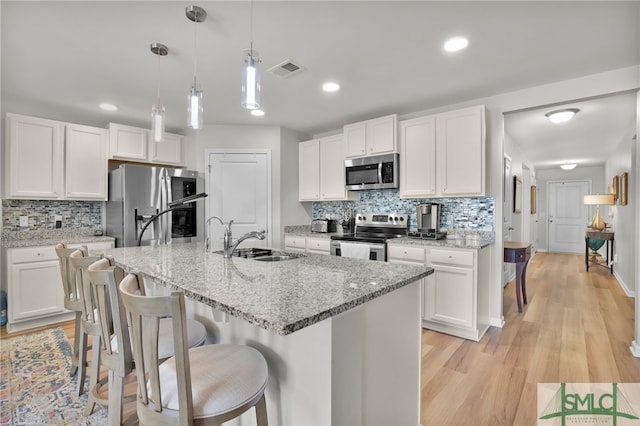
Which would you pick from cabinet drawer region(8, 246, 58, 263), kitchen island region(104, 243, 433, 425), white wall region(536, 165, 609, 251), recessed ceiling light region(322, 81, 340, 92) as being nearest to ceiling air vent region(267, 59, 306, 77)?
recessed ceiling light region(322, 81, 340, 92)

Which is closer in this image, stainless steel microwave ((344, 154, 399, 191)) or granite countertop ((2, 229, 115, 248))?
granite countertop ((2, 229, 115, 248))

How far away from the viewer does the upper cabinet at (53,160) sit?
326 centimetres

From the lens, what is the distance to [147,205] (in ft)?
12.4

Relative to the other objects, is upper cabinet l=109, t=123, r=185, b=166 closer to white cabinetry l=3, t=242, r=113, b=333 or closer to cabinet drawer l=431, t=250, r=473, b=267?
white cabinetry l=3, t=242, r=113, b=333

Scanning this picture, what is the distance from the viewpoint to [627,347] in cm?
272

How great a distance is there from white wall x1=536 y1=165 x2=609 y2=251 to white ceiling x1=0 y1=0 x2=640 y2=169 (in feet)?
18.5

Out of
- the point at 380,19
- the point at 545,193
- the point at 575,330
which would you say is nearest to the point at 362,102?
the point at 380,19

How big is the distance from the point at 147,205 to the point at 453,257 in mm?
3453

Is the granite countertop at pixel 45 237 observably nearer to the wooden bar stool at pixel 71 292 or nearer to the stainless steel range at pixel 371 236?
the wooden bar stool at pixel 71 292

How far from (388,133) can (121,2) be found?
271 cm

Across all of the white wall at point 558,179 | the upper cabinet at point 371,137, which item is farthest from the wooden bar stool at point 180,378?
the white wall at point 558,179

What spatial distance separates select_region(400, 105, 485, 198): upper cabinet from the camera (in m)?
3.12

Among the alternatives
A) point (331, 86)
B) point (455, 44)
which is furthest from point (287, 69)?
point (455, 44)

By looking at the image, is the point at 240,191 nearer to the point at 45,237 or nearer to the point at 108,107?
the point at 108,107
